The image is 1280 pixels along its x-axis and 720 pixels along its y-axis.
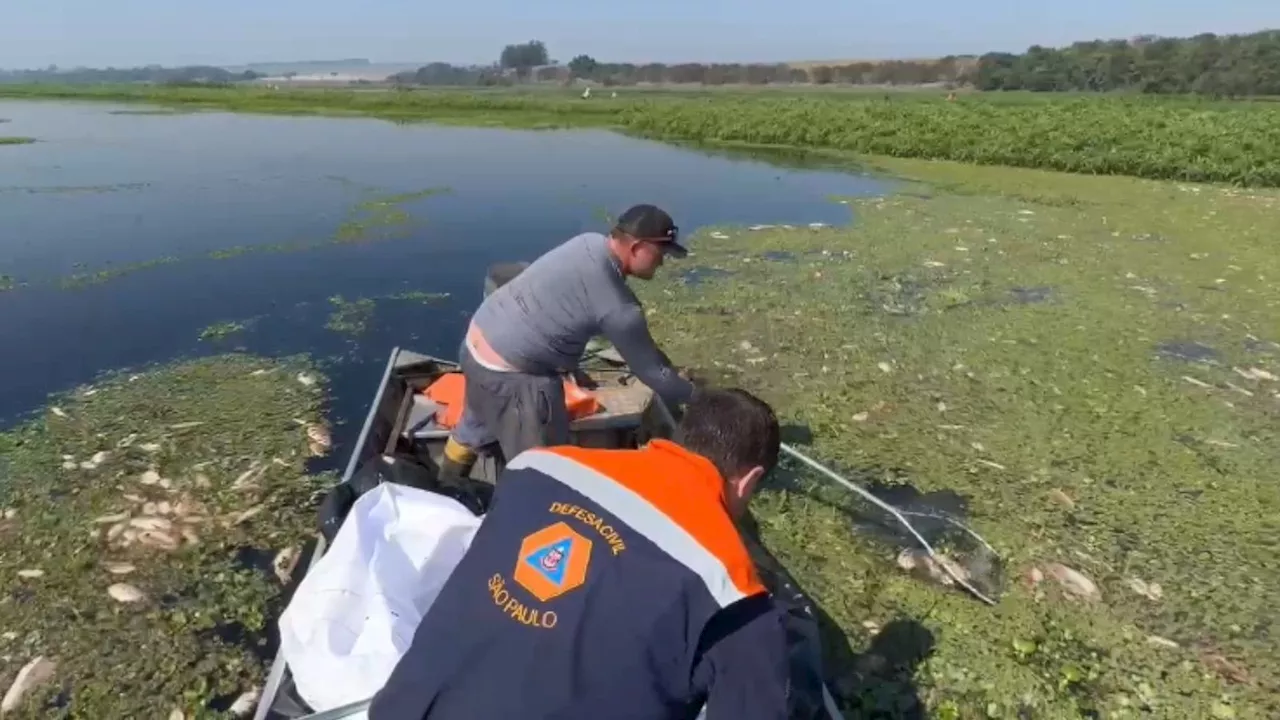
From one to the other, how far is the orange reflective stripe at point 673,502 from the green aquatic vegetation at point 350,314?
8864mm

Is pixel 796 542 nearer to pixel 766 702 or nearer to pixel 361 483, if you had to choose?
pixel 361 483

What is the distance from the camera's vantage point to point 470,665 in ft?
7.71

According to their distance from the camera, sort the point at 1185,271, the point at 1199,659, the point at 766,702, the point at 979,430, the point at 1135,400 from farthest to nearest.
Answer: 1. the point at 1185,271
2. the point at 1135,400
3. the point at 979,430
4. the point at 1199,659
5. the point at 766,702

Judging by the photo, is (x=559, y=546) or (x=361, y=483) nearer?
(x=559, y=546)

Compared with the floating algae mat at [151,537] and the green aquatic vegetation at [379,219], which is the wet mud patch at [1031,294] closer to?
the floating algae mat at [151,537]

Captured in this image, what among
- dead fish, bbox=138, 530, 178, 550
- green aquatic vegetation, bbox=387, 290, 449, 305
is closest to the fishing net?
dead fish, bbox=138, 530, 178, 550

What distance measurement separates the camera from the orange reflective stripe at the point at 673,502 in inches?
88.6

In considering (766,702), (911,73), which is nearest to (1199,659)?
(766,702)

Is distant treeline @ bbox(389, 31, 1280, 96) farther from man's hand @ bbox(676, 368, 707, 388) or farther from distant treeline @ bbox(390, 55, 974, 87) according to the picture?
man's hand @ bbox(676, 368, 707, 388)

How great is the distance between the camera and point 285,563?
5.73 m

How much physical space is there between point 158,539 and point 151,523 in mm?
253

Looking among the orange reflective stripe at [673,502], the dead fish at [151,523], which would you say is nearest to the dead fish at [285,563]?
the dead fish at [151,523]

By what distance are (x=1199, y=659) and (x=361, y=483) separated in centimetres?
466

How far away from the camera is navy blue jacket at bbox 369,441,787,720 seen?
2.24 meters
